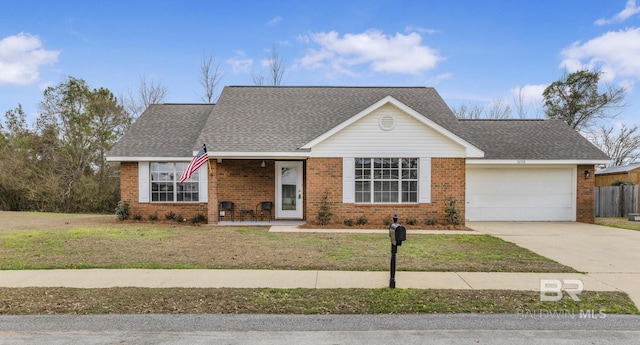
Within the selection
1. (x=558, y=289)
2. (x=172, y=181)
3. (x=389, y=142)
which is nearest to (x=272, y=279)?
(x=558, y=289)

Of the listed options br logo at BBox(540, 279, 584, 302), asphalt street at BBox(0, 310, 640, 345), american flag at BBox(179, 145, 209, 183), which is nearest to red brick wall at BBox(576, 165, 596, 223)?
br logo at BBox(540, 279, 584, 302)

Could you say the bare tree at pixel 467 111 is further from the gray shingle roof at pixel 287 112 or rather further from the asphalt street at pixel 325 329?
the asphalt street at pixel 325 329

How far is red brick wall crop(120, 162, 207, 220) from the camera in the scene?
15.1m

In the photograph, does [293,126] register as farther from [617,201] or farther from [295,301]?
[617,201]

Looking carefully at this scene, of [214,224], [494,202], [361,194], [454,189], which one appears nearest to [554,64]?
[494,202]

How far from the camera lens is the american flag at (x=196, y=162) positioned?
1250 cm

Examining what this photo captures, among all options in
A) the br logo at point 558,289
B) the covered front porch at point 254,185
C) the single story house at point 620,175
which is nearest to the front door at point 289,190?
the covered front porch at point 254,185

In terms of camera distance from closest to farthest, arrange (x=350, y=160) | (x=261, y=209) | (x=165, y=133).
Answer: (x=350, y=160) < (x=261, y=209) < (x=165, y=133)

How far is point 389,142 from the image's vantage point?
1364cm

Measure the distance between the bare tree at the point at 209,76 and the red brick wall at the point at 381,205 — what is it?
2296 cm

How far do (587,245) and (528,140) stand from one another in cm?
772

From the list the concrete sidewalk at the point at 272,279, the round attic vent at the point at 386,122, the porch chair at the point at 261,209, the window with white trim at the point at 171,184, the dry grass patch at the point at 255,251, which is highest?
the round attic vent at the point at 386,122

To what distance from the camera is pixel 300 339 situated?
4.28 m

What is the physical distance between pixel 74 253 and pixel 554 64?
112 feet
